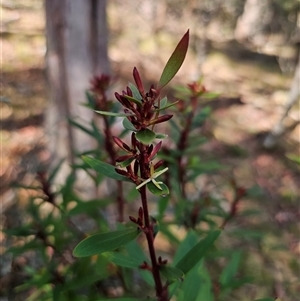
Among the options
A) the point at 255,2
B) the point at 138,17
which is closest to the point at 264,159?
the point at 138,17

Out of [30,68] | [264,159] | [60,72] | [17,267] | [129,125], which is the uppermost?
[129,125]

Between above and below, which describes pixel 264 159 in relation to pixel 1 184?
below

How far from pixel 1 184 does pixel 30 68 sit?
267 cm

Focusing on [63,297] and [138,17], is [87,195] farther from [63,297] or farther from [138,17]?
[138,17]

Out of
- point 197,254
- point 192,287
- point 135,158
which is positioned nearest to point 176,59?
point 135,158

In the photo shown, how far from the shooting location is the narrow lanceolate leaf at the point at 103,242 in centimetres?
61

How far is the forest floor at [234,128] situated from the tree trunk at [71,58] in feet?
2.05

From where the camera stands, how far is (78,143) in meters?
2.46

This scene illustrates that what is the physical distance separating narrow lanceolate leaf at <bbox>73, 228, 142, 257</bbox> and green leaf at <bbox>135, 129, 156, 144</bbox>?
8.7 inches

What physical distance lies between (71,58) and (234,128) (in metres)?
3.16

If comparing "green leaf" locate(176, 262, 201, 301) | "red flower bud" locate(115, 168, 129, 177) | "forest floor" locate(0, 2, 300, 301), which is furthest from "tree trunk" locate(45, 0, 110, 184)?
"red flower bud" locate(115, 168, 129, 177)

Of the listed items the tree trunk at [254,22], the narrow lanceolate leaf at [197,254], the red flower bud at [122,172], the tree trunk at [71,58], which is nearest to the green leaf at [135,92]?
the red flower bud at [122,172]

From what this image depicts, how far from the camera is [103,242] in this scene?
2.05ft

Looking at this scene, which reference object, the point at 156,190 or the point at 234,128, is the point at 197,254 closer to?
the point at 156,190
